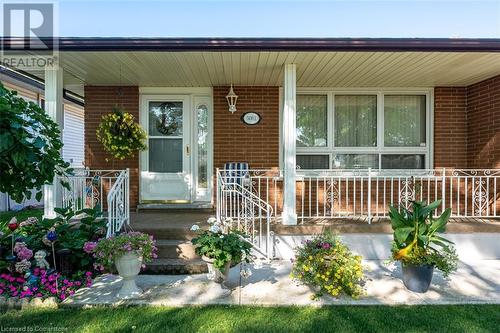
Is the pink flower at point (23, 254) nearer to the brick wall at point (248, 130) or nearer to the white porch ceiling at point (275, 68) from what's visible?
the white porch ceiling at point (275, 68)

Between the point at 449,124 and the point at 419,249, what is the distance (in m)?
4.06

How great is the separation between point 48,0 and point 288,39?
4147 mm

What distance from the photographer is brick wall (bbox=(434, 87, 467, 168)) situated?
699cm

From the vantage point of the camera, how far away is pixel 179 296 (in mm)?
3832

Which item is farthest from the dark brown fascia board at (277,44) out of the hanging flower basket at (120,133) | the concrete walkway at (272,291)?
the concrete walkway at (272,291)

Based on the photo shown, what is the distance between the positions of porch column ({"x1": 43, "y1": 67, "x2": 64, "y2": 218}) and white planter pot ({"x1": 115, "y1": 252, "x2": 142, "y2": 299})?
237 centimetres

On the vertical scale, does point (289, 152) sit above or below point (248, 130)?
below

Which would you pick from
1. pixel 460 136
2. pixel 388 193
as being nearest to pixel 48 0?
pixel 388 193

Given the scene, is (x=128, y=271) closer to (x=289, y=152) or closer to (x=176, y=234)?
(x=176, y=234)

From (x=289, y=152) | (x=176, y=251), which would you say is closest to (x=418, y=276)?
Result: (x=289, y=152)

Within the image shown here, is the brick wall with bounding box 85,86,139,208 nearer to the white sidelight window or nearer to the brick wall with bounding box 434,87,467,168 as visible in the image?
the white sidelight window

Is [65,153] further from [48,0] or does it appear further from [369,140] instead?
[369,140]
